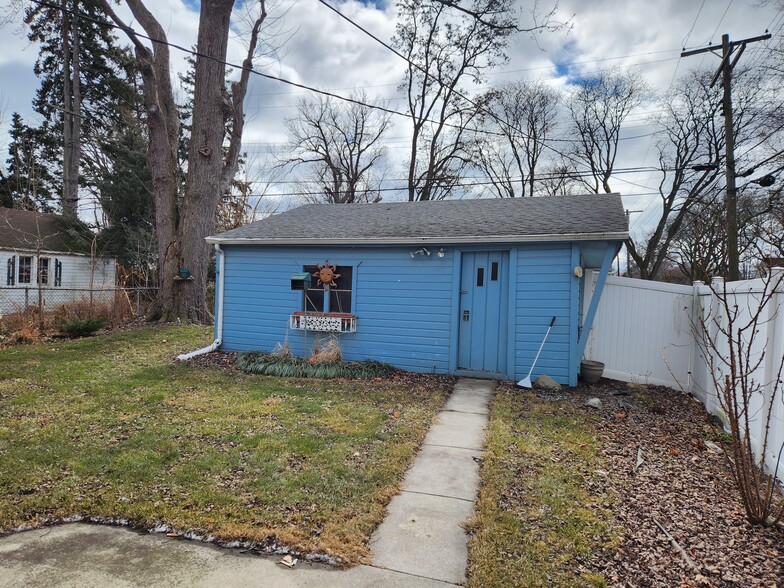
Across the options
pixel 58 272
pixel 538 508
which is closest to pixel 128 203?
pixel 58 272

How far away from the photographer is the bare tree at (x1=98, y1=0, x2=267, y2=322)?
10781mm

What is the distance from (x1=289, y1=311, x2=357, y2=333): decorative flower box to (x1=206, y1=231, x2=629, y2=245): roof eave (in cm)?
132

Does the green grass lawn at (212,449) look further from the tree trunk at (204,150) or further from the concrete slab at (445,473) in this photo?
the tree trunk at (204,150)

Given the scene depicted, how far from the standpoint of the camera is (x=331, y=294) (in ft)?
26.1

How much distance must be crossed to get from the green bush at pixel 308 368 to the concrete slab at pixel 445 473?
306 centimetres

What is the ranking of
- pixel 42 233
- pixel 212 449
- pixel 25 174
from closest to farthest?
1. pixel 212 449
2. pixel 42 233
3. pixel 25 174

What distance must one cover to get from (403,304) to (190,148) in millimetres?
7843

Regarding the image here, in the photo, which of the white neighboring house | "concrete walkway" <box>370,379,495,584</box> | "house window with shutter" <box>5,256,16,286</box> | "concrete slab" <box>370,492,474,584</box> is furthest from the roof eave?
"house window with shutter" <box>5,256,16,286</box>

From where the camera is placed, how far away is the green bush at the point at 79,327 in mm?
9398

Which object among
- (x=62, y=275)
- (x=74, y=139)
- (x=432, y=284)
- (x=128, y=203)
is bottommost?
(x=62, y=275)

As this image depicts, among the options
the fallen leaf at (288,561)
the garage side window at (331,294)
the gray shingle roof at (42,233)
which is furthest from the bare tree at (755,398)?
the gray shingle roof at (42,233)

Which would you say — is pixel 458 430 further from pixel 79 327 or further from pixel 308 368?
pixel 79 327

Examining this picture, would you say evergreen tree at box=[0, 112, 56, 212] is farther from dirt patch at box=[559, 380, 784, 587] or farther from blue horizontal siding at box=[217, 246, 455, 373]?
dirt patch at box=[559, 380, 784, 587]

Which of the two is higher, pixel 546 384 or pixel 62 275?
pixel 62 275
